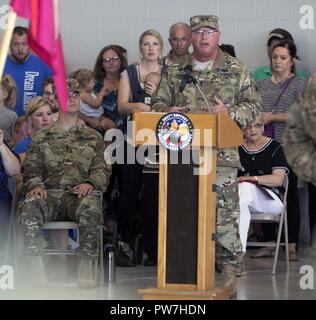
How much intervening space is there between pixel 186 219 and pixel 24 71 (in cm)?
369

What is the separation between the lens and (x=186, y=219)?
824 cm

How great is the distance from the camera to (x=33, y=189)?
945 cm

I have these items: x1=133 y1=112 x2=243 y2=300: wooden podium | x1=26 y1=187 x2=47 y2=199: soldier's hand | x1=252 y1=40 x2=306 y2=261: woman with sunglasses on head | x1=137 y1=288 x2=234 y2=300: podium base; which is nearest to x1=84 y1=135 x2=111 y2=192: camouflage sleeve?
x1=26 y1=187 x2=47 y2=199: soldier's hand

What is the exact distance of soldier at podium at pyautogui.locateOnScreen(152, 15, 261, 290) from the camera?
8672 mm

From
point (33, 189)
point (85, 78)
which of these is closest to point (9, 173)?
point (33, 189)

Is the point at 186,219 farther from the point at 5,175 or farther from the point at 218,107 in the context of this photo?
the point at 5,175

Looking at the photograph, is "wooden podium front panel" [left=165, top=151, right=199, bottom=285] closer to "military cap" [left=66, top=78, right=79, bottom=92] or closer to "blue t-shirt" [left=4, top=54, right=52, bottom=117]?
"military cap" [left=66, top=78, right=79, bottom=92]

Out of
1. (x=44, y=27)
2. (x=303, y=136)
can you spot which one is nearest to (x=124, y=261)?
(x=303, y=136)

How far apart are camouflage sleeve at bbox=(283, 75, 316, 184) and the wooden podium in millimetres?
1949

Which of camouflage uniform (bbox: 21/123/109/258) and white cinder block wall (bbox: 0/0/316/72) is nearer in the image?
camouflage uniform (bbox: 21/123/109/258)

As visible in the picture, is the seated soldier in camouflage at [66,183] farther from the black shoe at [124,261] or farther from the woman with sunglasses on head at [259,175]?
the woman with sunglasses on head at [259,175]

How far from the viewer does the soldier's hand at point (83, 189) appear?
370 inches
